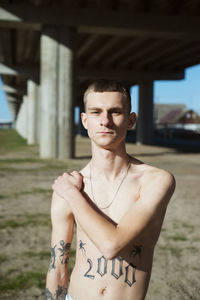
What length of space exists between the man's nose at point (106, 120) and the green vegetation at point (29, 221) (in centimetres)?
437

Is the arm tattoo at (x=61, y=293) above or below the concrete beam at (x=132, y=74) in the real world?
below

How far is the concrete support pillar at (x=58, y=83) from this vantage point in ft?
47.9

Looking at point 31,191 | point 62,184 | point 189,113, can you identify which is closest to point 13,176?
point 31,191

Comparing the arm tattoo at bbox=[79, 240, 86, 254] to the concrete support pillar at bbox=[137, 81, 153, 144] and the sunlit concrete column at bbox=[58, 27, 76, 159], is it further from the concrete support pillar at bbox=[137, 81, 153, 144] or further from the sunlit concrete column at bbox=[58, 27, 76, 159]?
the concrete support pillar at bbox=[137, 81, 153, 144]

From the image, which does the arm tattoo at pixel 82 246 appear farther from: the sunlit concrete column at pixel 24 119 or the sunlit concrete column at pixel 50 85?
the sunlit concrete column at pixel 24 119

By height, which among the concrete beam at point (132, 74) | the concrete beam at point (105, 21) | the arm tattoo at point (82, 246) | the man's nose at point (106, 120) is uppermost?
the concrete beam at point (105, 21)

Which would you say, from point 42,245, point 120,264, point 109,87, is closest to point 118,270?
point 120,264

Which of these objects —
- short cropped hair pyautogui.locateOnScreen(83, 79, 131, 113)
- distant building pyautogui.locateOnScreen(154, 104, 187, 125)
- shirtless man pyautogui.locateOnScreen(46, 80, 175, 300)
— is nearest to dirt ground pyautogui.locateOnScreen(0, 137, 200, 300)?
shirtless man pyautogui.locateOnScreen(46, 80, 175, 300)

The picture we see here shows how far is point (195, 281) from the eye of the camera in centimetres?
383

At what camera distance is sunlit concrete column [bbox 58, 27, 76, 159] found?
48.0 feet

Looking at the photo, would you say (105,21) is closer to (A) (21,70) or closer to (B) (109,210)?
(B) (109,210)

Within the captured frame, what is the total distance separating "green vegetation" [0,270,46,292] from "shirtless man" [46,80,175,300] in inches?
70.1

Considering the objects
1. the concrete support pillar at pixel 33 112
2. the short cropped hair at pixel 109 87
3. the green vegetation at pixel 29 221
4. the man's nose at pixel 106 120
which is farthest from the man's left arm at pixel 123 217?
the concrete support pillar at pixel 33 112

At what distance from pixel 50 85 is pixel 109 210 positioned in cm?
1336
